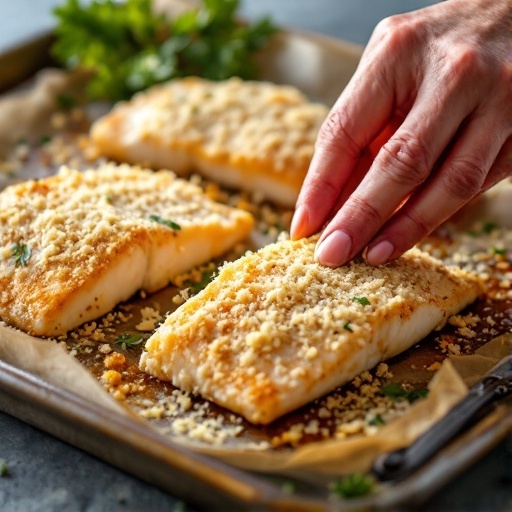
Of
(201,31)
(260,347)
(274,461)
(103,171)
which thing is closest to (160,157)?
(103,171)

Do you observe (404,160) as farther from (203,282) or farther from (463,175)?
(203,282)

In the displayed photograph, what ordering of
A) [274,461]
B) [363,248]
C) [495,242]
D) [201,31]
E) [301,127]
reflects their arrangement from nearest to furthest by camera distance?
[274,461] < [363,248] < [495,242] < [301,127] < [201,31]

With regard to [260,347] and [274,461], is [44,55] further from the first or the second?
[274,461]

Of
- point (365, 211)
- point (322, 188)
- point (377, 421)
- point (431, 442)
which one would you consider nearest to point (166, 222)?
point (322, 188)

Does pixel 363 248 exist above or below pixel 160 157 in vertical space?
Answer: above

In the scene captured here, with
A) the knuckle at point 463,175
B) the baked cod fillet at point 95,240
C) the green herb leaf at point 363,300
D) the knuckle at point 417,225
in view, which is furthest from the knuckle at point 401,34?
the baked cod fillet at point 95,240

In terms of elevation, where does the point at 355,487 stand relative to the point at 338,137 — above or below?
below

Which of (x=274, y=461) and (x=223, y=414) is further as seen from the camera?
(x=223, y=414)

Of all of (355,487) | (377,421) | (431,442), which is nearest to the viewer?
(355,487)
